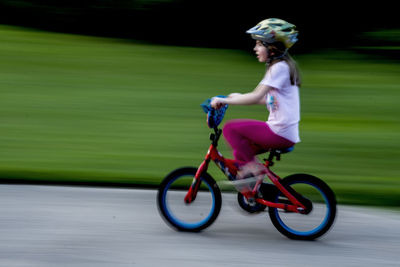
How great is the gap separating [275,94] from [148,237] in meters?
1.49

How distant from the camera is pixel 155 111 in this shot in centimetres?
966

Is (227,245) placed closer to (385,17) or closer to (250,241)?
(250,241)

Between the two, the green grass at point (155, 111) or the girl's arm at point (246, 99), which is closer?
the girl's arm at point (246, 99)

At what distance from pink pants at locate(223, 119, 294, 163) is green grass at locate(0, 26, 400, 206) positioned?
5.10 feet

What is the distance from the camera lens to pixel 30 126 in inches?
344

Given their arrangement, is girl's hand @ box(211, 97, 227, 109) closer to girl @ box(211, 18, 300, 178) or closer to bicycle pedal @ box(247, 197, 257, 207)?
girl @ box(211, 18, 300, 178)

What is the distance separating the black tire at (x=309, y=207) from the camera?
16.2 feet

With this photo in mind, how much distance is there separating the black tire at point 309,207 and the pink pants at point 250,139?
312 mm

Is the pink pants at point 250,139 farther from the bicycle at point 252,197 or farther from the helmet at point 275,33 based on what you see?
the helmet at point 275,33

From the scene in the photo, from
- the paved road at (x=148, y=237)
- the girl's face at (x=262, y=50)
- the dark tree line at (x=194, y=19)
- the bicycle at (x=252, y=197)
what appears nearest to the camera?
the paved road at (x=148, y=237)

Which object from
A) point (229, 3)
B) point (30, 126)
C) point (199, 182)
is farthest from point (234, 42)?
point (199, 182)

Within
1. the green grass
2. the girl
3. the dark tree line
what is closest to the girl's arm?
the girl

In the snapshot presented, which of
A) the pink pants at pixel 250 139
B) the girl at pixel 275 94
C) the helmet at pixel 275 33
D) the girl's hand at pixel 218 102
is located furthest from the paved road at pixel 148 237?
the helmet at pixel 275 33

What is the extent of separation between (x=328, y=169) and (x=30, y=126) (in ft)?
13.5
